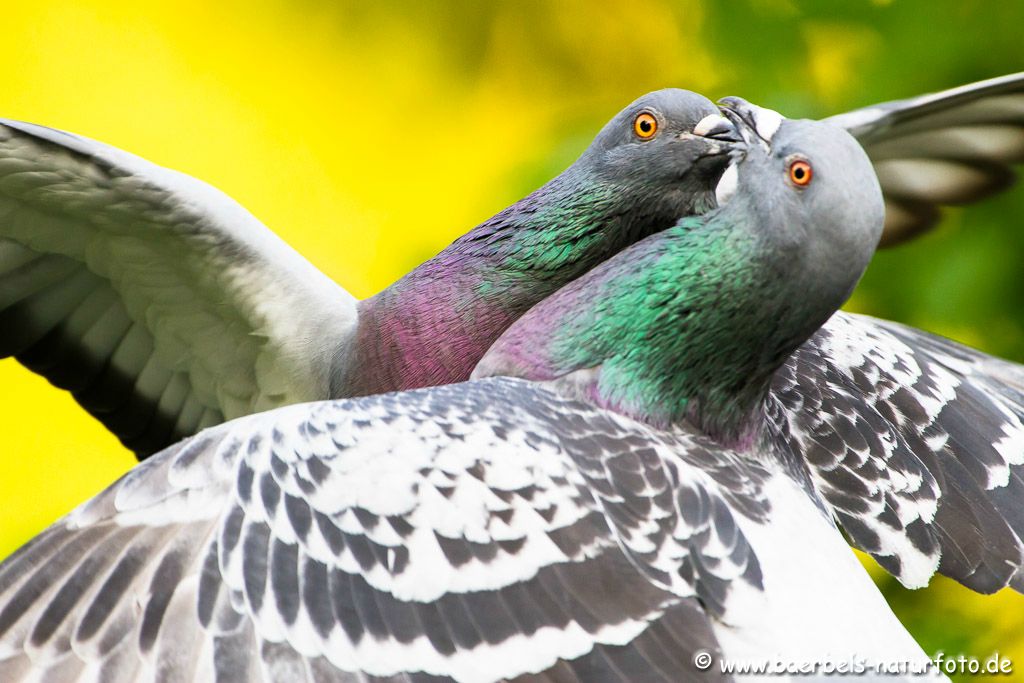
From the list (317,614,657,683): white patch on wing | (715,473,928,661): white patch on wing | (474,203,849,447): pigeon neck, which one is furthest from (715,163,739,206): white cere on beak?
(317,614,657,683): white patch on wing

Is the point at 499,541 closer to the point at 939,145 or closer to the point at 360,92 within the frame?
the point at 939,145

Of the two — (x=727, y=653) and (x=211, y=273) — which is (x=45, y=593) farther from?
(x=211, y=273)

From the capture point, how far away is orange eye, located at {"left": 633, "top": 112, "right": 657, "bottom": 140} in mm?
2928

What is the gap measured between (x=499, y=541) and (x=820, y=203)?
2.53 ft

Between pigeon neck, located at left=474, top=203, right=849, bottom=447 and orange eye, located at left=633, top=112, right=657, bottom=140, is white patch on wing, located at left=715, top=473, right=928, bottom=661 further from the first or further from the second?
orange eye, located at left=633, top=112, right=657, bottom=140

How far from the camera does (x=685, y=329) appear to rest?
7.47 feet

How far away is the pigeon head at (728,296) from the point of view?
2.10 metres

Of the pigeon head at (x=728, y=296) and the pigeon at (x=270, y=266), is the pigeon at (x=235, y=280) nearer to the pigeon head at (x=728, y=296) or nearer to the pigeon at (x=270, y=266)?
the pigeon at (x=270, y=266)

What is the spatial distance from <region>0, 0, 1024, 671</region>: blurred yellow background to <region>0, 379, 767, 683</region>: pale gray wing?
8.35 feet

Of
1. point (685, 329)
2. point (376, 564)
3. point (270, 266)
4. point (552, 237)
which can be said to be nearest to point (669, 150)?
point (552, 237)

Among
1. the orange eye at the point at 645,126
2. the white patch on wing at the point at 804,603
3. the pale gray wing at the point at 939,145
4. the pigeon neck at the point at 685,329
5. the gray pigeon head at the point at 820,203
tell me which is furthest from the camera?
the pale gray wing at the point at 939,145

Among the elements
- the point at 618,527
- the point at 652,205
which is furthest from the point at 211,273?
the point at 618,527

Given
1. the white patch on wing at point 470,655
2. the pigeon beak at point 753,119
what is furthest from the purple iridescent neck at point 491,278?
the white patch on wing at point 470,655

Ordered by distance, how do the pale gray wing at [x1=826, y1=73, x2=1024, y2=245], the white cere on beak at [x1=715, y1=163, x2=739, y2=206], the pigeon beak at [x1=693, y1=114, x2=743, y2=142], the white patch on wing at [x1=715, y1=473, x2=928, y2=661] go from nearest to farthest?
the white patch on wing at [x1=715, y1=473, x2=928, y2=661]
the white cere on beak at [x1=715, y1=163, x2=739, y2=206]
the pigeon beak at [x1=693, y1=114, x2=743, y2=142]
the pale gray wing at [x1=826, y1=73, x2=1024, y2=245]
